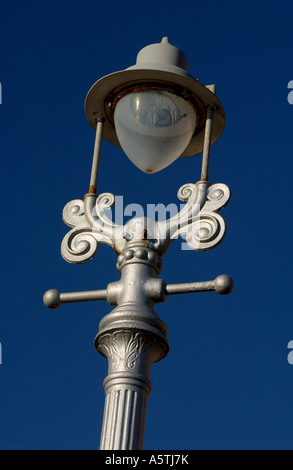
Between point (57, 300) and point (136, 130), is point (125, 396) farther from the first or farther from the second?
point (136, 130)

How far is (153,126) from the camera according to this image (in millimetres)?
7230

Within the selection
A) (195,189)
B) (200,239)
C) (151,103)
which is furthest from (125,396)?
(151,103)

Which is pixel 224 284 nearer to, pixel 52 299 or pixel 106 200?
pixel 52 299

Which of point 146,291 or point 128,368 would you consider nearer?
point 128,368

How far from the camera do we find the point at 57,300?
6.58 meters

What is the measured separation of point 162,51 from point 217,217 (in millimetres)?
1430

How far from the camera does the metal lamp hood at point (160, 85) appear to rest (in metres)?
7.29

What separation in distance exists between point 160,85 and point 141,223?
105 cm

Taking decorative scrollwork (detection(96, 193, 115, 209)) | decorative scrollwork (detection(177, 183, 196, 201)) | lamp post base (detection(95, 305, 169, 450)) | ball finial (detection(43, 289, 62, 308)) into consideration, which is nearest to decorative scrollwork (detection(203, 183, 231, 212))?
decorative scrollwork (detection(177, 183, 196, 201))

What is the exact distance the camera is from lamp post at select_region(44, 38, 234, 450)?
244 inches

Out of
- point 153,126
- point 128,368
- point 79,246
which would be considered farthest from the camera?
point 153,126

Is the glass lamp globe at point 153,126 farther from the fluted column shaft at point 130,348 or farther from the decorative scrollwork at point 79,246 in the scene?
the fluted column shaft at point 130,348

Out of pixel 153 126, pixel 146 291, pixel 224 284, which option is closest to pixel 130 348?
pixel 146 291

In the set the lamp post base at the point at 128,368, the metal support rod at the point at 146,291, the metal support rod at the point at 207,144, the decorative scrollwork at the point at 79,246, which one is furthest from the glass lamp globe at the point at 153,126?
the lamp post base at the point at 128,368
